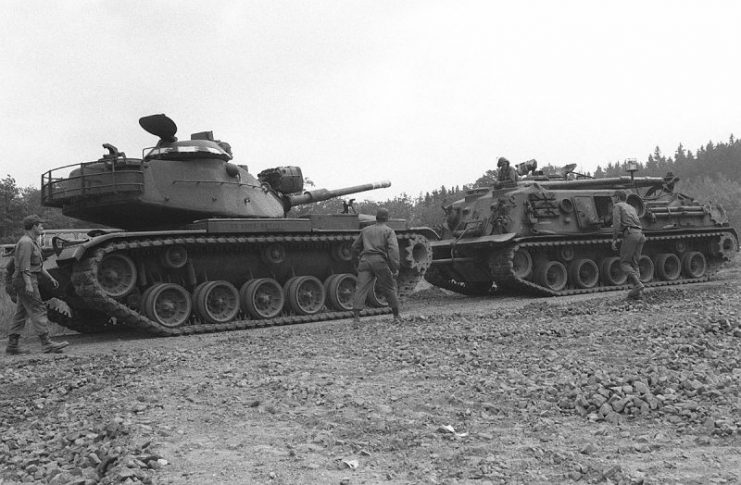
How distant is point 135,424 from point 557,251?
15.1 m

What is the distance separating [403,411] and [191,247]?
8.66 m

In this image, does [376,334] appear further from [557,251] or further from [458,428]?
[557,251]

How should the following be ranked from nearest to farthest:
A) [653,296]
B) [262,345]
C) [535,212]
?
1. [262,345]
2. [653,296]
3. [535,212]

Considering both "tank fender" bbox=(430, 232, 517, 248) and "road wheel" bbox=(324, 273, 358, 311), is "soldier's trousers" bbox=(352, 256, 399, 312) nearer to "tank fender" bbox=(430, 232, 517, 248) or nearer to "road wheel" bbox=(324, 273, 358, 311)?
"road wheel" bbox=(324, 273, 358, 311)

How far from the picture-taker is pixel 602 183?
20562 millimetres

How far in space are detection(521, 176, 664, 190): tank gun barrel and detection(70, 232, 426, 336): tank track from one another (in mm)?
6755

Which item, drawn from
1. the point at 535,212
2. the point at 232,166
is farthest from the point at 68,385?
the point at 535,212

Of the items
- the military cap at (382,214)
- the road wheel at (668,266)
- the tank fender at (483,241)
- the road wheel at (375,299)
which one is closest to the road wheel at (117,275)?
the military cap at (382,214)

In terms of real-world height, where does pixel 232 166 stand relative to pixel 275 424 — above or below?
above

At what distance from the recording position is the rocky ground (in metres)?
4.32

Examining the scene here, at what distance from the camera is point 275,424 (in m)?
5.39

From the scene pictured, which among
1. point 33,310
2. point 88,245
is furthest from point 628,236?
point 33,310

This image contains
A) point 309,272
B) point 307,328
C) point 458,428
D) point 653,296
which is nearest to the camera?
point 458,428

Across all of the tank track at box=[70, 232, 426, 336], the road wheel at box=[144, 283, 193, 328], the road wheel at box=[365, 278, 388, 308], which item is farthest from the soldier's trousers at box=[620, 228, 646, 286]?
the road wheel at box=[144, 283, 193, 328]
